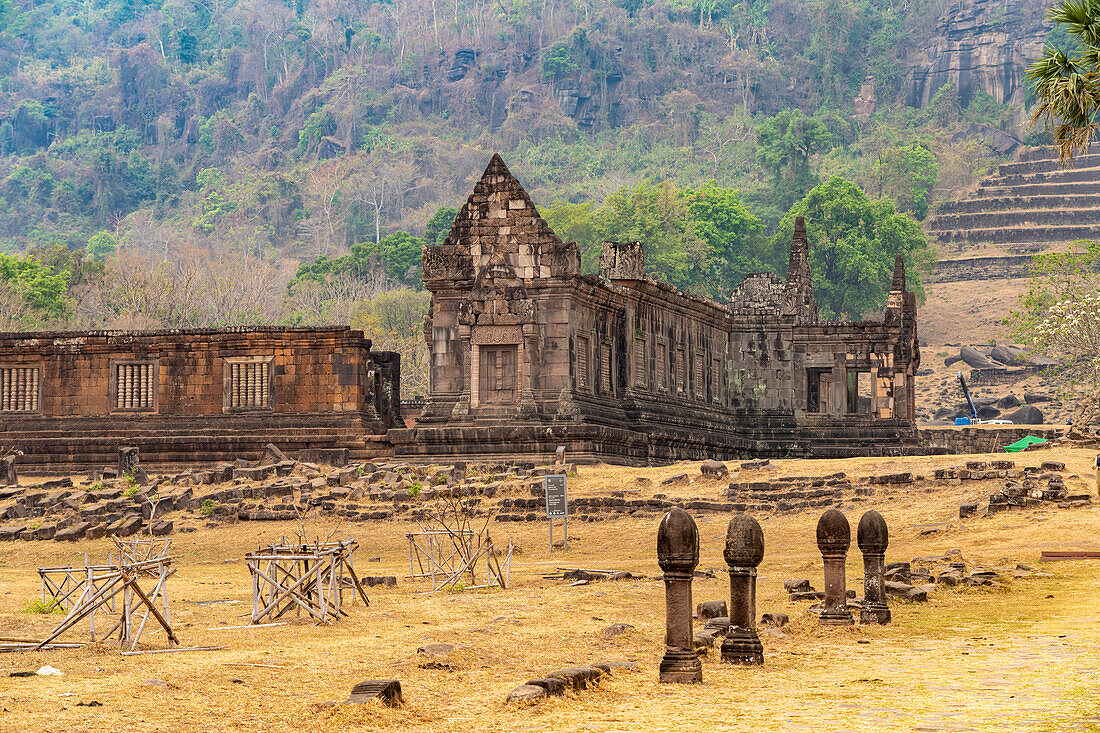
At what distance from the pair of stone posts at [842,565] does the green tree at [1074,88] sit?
807 cm

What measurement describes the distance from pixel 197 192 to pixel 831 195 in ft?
305

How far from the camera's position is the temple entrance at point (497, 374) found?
35.8 m

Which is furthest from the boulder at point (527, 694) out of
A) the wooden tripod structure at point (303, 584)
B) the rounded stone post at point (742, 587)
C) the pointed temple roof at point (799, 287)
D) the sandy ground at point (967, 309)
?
the sandy ground at point (967, 309)

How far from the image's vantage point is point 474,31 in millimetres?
188875

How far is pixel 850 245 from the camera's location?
304 feet

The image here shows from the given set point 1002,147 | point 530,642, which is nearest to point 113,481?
point 530,642

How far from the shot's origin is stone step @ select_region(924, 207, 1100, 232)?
385ft

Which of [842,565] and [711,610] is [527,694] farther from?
[842,565]

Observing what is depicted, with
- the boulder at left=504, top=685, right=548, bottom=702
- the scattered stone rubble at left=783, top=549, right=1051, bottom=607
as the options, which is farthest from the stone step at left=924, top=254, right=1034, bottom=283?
A: the boulder at left=504, top=685, right=548, bottom=702

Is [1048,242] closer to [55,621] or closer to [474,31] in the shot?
[474,31]

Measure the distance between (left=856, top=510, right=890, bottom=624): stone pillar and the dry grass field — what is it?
0.33 m

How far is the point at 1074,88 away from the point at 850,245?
72435 mm

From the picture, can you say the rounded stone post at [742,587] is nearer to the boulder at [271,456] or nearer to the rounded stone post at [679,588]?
the rounded stone post at [679,588]

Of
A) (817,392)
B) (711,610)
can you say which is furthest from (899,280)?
(711,610)
